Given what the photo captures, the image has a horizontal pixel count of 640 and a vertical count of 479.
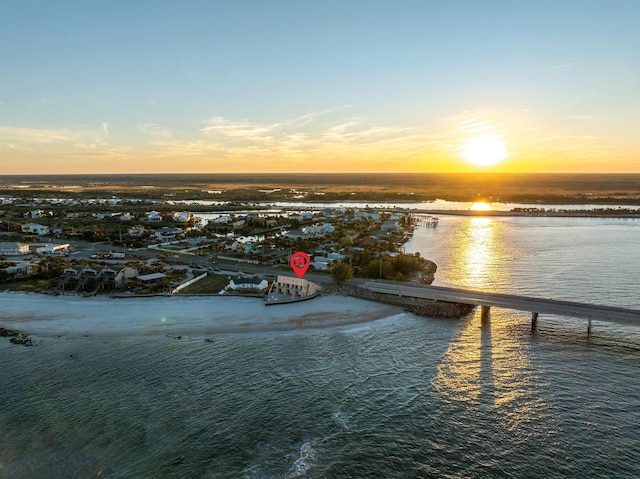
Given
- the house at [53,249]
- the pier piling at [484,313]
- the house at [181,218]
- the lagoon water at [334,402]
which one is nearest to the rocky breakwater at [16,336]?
the lagoon water at [334,402]

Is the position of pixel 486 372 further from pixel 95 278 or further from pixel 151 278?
pixel 95 278

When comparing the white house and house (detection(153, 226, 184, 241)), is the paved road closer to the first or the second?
the white house

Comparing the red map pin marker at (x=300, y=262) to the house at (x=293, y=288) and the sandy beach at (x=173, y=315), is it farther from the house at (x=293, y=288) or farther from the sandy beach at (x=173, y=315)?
the sandy beach at (x=173, y=315)

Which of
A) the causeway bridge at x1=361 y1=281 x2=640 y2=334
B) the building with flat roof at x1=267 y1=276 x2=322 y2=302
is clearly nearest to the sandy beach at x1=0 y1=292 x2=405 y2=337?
the building with flat roof at x1=267 y1=276 x2=322 y2=302

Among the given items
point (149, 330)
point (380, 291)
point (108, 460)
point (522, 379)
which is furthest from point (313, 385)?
point (380, 291)

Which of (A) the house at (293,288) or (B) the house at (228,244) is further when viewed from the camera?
(B) the house at (228,244)

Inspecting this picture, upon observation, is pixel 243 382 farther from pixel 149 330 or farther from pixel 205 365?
pixel 149 330

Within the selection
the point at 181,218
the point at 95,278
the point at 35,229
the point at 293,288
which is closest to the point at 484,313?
the point at 293,288
